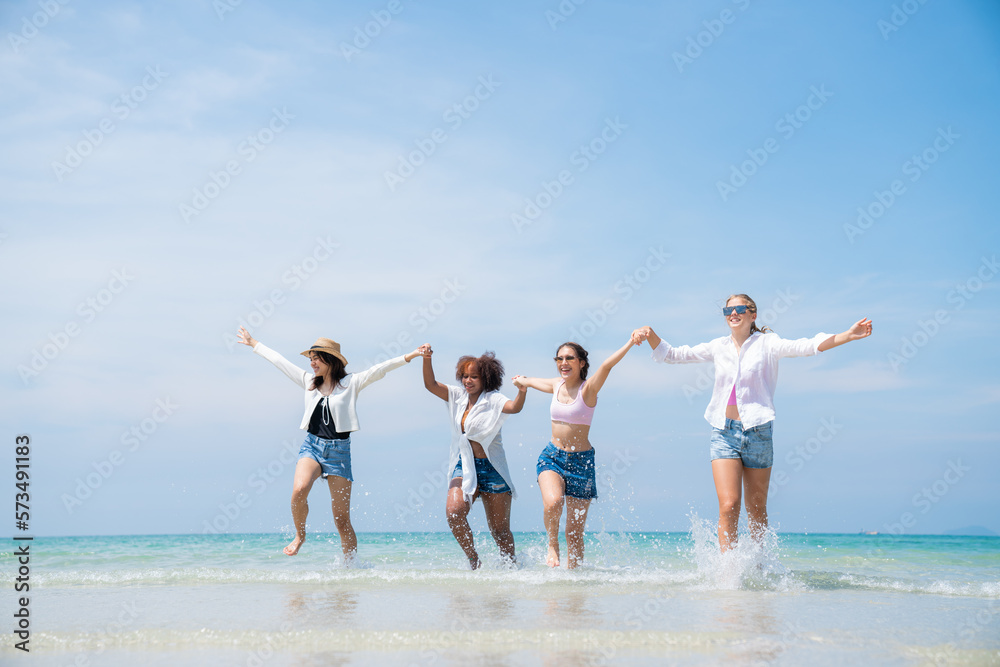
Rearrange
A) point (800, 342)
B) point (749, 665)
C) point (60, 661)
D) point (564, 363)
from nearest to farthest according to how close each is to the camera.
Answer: point (749, 665)
point (60, 661)
point (800, 342)
point (564, 363)

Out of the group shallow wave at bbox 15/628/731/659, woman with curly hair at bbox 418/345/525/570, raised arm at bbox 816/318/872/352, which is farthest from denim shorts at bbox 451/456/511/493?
raised arm at bbox 816/318/872/352

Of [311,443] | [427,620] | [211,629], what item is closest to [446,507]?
[311,443]

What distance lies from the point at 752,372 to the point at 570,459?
1.88m

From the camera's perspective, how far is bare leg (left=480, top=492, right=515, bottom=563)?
728 cm

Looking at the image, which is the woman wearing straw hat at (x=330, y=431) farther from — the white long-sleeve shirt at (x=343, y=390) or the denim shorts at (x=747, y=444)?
the denim shorts at (x=747, y=444)

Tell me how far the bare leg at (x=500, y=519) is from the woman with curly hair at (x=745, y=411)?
209 centimetres

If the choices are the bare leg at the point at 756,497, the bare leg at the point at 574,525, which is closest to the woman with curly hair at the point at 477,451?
the bare leg at the point at 574,525

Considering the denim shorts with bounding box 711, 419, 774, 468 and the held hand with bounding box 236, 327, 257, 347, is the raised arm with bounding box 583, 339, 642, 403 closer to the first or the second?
the denim shorts with bounding box 711, 419, 774, 468

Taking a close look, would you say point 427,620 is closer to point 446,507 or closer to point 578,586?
point 578,586

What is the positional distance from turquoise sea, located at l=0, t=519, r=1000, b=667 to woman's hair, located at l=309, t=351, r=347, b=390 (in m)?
1.89

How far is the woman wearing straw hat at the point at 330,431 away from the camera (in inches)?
289

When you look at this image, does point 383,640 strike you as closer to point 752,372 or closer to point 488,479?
point 488,479

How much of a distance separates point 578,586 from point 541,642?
2.21 m

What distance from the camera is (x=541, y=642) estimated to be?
13.4 ft
